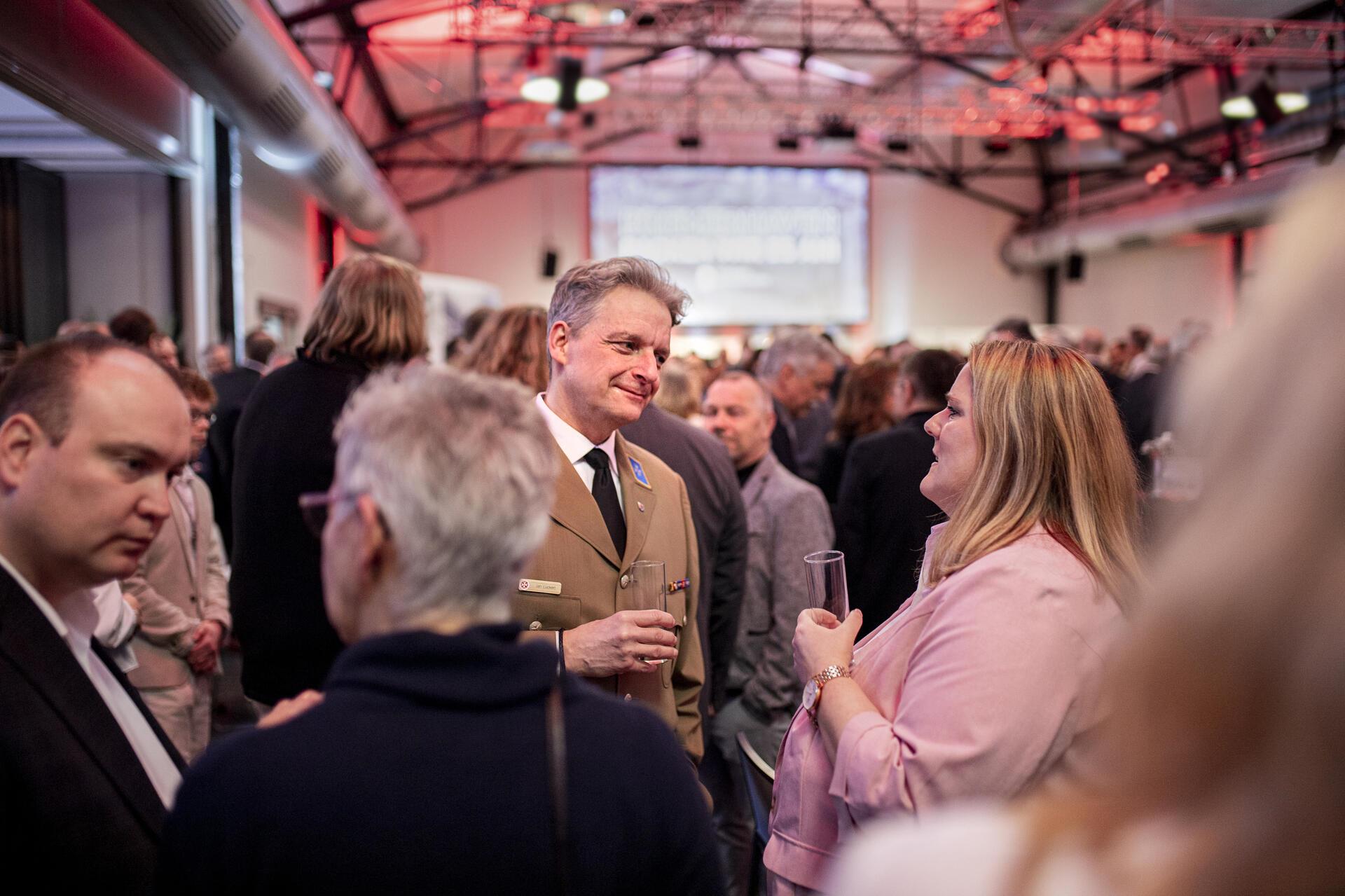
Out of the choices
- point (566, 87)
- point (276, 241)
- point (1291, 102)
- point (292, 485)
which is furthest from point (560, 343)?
point (1291, 102)

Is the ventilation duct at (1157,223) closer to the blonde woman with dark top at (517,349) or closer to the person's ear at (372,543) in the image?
the blonde woman with dark top at (517,349)

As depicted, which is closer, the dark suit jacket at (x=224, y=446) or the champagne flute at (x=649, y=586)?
the champagne flute at (x=649, y=586)

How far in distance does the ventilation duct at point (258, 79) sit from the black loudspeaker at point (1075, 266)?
11.1 metres

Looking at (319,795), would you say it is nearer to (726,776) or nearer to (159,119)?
(726,776)

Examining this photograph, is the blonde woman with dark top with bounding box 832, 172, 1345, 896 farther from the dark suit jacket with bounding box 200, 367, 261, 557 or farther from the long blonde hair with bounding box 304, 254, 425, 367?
the dark suit jacket with bounding box 200, 367, 261, 557

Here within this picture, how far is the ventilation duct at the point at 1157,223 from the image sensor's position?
11.5 metres

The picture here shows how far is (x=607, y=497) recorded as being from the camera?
2.05 metres

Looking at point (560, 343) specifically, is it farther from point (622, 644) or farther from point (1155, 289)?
point (1155, 289)

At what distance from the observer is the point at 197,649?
2.91 m

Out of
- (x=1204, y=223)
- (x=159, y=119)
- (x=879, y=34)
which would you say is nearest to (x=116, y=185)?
(x=159, y=119)

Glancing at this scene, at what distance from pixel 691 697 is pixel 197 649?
1585mm

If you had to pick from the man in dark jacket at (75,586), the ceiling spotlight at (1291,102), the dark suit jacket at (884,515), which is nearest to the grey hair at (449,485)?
the man in dark jacket at (75,586)

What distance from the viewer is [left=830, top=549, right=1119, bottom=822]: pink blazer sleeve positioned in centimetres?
136

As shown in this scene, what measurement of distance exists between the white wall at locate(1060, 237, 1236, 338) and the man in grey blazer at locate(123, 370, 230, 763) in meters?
13.4
